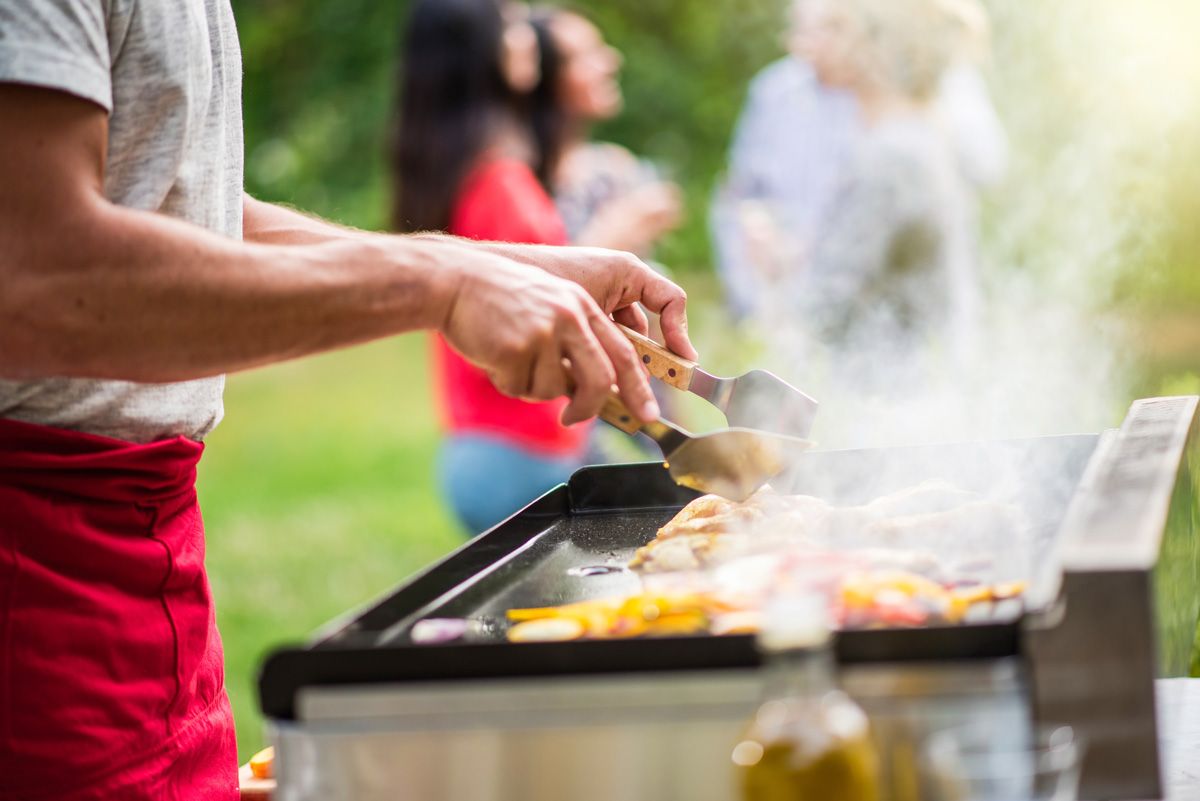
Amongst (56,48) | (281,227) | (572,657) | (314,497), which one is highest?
(56,48)

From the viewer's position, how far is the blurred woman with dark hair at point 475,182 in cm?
424

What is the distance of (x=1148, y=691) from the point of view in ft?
4.18

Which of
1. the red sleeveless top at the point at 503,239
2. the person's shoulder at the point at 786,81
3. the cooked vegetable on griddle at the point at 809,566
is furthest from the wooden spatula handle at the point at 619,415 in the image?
the person's shoulder at the point at 786,81

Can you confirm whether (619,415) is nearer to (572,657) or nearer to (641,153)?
(572,657)

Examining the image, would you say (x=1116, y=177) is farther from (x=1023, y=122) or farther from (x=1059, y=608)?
(x=1059, y=608)

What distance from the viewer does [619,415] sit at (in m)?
1.70

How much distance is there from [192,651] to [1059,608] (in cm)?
116

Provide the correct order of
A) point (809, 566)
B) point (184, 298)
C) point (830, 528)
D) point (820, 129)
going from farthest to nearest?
point (820, 129) < point (830, 528) < point (809, 566) < point (184, 298)

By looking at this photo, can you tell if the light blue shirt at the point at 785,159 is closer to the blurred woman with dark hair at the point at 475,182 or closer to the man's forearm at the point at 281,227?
the blurred woman with dark hair at the point at 475,182

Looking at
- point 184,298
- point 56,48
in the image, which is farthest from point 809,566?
point 56,48

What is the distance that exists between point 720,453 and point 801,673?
2.44ft

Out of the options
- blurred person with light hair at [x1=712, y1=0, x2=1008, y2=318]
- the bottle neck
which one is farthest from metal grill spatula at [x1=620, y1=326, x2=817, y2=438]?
blurred person with light hair at [x1=712, y1=0, x2=1008, y2=318]

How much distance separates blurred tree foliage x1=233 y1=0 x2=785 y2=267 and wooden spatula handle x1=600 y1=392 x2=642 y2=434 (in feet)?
35.2

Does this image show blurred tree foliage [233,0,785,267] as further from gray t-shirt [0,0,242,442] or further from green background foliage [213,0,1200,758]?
gray t-shirt [0,0,242,442]
